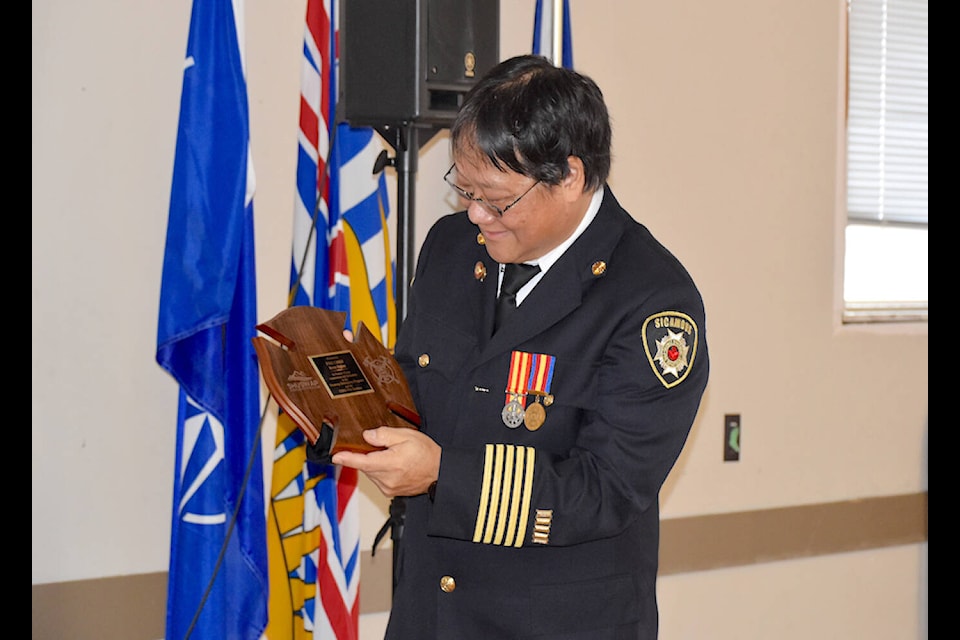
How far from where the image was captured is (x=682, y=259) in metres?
3.42

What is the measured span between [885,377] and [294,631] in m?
2.30

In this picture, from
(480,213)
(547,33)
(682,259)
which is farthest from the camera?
(682,259)

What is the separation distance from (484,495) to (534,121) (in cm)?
53

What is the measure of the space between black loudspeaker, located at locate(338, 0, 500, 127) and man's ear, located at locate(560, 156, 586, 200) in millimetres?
855

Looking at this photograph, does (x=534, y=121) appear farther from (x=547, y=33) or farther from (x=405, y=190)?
(x=547, y=33)

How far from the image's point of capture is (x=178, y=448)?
2.49m

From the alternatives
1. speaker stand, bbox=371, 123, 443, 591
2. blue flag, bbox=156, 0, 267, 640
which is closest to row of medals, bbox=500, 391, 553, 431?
speaker stand, bbox=371, 123, 443, 591

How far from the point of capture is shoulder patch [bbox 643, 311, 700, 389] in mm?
1504

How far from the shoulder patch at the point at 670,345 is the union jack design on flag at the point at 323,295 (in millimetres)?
1254

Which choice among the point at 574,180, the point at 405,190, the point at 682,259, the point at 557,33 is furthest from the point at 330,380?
the point at 682,259

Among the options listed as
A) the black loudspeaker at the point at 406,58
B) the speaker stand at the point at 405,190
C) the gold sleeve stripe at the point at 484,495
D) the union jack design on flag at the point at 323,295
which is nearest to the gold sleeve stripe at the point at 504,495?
the gold sleeve stripe at the point at 484,495

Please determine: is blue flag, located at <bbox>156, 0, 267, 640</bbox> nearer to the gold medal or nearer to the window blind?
the gold medal
